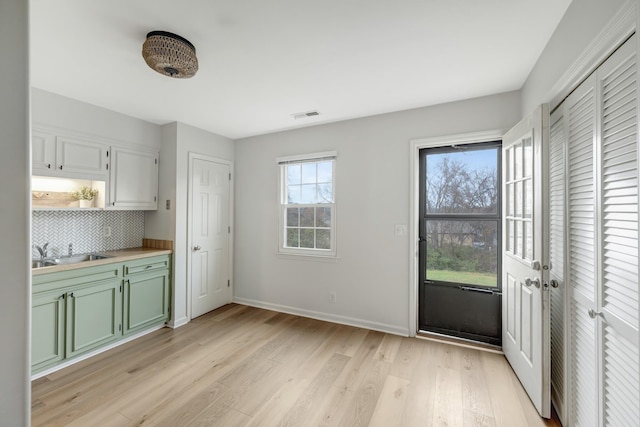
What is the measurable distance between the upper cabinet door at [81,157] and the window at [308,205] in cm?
194

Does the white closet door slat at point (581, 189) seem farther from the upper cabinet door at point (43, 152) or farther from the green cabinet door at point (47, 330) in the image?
the upper cabinet door at point (43, 152)

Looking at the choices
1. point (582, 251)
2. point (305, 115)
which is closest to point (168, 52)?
point (305, 115)

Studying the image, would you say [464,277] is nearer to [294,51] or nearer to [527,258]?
[527,258]

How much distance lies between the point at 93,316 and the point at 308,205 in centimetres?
247

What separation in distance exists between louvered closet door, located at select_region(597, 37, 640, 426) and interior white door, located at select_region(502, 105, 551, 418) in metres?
0.46

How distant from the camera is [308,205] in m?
3.67

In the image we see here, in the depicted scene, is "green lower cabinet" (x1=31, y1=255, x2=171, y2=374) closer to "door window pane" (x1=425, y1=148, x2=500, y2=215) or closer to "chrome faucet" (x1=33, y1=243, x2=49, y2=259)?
"chrome faucet" (x1=33, y1=243, x2=49, y2=259)

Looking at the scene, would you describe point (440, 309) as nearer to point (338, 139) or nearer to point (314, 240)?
point (314, 240)

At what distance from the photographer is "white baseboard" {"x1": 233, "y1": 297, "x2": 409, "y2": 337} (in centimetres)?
311

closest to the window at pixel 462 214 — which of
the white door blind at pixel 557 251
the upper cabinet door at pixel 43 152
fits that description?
the white door blind at pixel 557 251

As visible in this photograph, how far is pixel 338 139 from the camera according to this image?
11.2 ft

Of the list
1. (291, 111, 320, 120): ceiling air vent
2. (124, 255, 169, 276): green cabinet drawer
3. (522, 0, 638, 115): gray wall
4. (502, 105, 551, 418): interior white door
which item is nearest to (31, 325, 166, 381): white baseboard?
(124, 255, 169, 276): green cabinet drawer

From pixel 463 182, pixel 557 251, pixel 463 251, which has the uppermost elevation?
pixel 463 182

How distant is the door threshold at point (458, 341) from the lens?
2750mm
